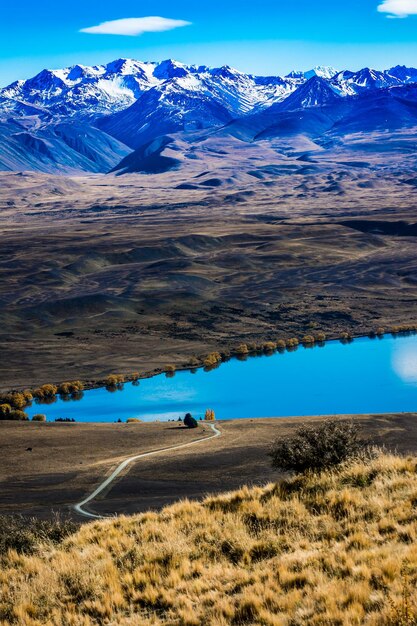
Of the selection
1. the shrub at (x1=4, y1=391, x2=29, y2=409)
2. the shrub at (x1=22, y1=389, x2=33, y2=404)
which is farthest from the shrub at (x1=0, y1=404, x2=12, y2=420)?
the shrub at (x1=22, y1=389, x2=33, y2=404)

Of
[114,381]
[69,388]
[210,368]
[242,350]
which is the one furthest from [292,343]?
[69,388]

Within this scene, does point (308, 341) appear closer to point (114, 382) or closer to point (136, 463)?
point (114, 382)

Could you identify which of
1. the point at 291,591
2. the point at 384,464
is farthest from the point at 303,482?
the point at 291,591

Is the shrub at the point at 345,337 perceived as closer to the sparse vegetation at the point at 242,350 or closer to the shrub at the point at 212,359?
the sparse vegetation at the point at 242,350

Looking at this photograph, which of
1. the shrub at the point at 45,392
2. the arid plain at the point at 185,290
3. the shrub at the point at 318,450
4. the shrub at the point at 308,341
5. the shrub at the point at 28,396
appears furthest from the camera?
the shrub at the point at 308,341

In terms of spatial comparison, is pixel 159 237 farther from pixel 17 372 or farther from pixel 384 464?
pixel 384 464

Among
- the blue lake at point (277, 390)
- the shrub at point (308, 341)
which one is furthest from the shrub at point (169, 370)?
the shrub at point (308, 341)
